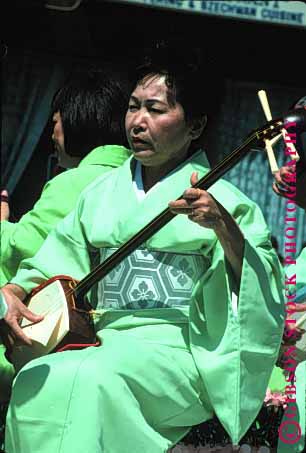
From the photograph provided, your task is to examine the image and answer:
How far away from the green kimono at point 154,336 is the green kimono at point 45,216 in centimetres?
34

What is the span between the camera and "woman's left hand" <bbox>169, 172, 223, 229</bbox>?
2604 mm

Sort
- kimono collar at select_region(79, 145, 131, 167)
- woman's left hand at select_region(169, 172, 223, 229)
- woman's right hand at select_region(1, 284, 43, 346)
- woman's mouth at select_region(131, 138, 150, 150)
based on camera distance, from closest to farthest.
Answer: woman's left hand at select_region(169, 172, 223, 229)
woman's right hand at select_region(1, 284, 43, 346)
woman's mouth at select_region(131, 138, 150, 150)
kimono collar at select_region(79, 145, 131, 167)

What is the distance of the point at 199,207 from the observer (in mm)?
2602

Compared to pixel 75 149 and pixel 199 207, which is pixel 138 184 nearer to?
pixel 199 207

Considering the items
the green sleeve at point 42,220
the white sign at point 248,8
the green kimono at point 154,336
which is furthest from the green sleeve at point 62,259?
the white sign at point 248,8

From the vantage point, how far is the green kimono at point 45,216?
3.45 meters

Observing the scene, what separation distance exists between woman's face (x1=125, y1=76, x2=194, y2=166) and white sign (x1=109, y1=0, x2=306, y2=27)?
393cm

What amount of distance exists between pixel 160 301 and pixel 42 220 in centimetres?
74

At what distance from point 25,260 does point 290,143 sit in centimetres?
99

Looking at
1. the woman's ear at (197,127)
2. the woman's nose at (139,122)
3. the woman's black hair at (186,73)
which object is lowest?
the woman's ear at (197,127)

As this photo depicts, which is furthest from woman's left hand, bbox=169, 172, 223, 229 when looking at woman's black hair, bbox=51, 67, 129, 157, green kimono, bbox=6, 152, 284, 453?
woman's black hair, bbox=51, 67, 129, 157

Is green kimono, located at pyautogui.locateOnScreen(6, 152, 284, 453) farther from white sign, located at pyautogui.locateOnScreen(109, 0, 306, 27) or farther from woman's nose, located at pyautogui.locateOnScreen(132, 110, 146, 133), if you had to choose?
white sign, located at pyautogui.locateOnScreen(109, 0, 306, 27)

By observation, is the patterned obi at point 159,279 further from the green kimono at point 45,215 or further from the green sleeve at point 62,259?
the green kimono at point 45,215

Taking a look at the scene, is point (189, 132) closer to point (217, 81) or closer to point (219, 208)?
point (217, 81)
